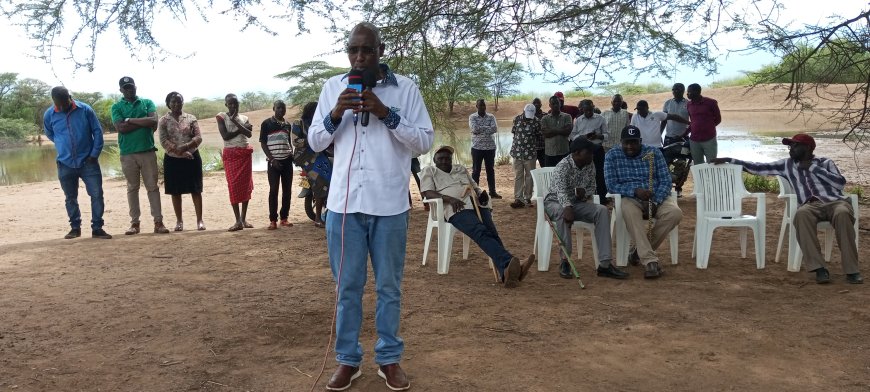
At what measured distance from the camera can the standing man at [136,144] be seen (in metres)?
8.66

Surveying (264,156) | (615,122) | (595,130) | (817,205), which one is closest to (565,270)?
(817,205)

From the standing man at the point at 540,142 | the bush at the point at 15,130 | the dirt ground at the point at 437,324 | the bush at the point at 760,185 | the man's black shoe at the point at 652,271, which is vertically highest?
the bush at the point at 15,130

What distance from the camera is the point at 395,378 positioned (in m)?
3.77

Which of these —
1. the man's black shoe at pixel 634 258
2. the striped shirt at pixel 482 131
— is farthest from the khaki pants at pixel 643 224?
the striped shirt at pixel 482 131

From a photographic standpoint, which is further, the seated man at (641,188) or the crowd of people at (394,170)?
the seated man at (641,188)

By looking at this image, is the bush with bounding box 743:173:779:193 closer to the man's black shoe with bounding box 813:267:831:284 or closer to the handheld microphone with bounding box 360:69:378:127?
the man's black shoe with bounding box 813:267:831:284

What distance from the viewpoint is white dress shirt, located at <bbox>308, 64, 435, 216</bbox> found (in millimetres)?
3574

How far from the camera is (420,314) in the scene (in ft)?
17.4

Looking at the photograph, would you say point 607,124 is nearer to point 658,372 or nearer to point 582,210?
point 582,210

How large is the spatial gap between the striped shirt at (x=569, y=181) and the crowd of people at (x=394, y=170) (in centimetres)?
1

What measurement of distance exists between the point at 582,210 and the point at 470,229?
101 cm

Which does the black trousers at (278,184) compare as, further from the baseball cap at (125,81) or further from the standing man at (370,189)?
the standing man at (370,189)

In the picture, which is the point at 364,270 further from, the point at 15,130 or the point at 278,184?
the point at 15,130

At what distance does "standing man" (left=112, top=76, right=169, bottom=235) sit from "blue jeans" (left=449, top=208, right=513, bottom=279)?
4086mm
